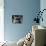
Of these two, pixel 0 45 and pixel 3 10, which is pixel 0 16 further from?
pixel 0 45

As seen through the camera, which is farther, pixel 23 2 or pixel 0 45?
pixel 23 2

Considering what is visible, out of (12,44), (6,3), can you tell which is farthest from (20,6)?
(12,44)

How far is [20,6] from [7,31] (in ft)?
3.46

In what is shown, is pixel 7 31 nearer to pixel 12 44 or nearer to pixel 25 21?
pixel 25 21

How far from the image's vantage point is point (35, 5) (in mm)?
4852

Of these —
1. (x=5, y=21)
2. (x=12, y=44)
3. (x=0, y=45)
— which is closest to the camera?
(x=0, y=45)

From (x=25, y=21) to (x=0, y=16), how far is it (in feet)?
3.17

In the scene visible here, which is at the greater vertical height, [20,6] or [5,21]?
[20,6]

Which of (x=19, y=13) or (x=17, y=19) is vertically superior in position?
(x=19, y=13)

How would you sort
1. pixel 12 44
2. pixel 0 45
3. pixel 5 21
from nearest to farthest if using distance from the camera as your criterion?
pixel 0 45 → pixel 12 44 → pixel 5 21

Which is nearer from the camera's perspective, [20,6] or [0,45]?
[0,45]

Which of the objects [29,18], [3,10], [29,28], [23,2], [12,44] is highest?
[23,2]

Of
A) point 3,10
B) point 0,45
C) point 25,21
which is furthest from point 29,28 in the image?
point 0,45

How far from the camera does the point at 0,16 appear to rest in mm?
4898
